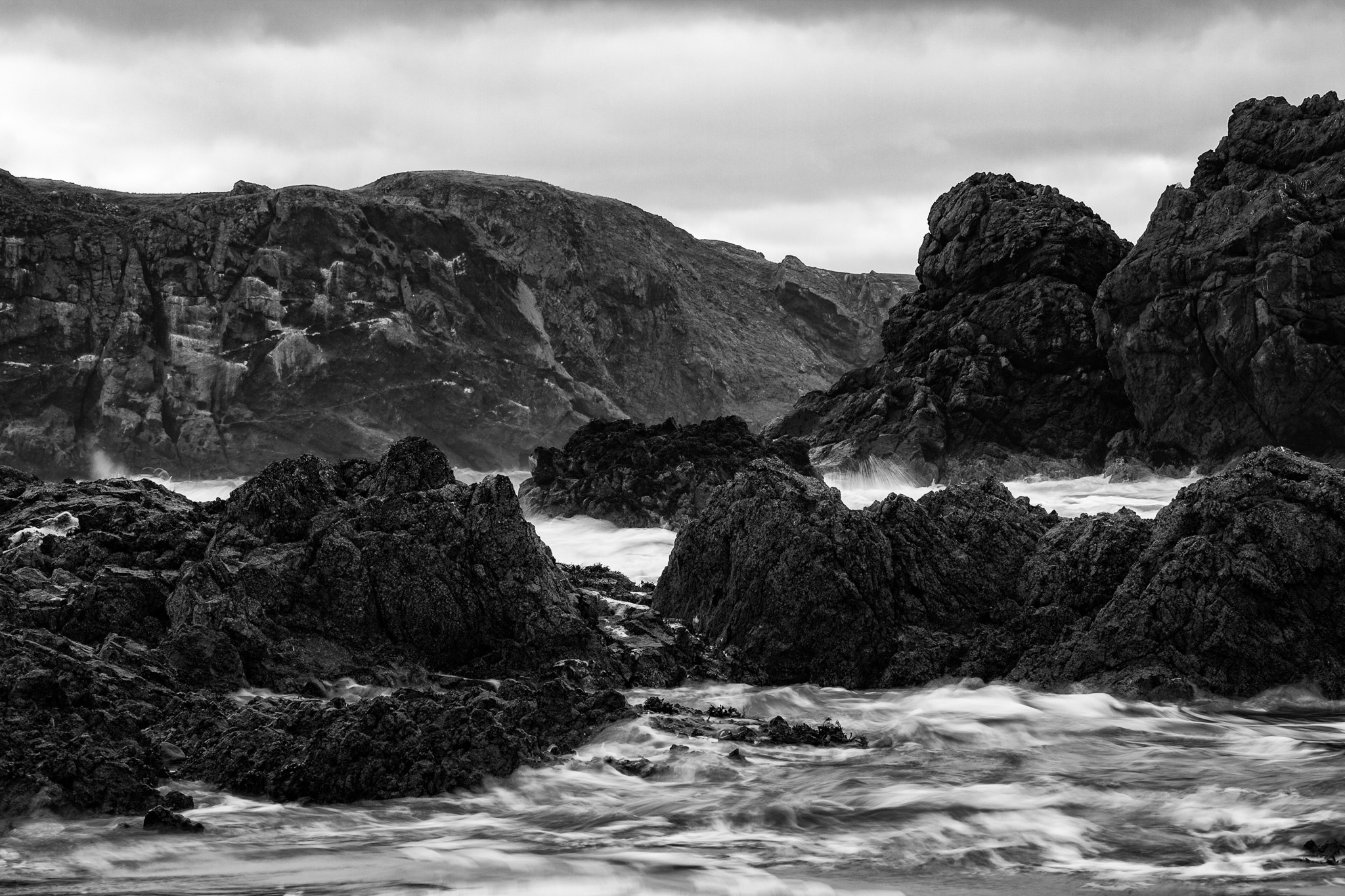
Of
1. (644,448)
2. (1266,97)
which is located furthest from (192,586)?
(1266,97)

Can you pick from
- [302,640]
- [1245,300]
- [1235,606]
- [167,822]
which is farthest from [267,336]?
[167,822]

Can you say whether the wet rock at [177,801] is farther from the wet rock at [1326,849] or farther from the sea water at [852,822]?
the wet rock at [1326,849]

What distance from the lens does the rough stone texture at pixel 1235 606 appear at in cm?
1260

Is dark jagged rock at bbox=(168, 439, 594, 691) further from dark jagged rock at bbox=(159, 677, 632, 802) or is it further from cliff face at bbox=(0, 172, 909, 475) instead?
cliff face at bbox=(0, 172, 909, 475)

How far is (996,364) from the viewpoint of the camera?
4156 centimetres

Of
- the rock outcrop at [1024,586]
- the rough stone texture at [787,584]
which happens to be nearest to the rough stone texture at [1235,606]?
the rock outcrop at [1024,586]

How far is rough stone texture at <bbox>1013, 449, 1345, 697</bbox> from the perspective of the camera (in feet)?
41.3

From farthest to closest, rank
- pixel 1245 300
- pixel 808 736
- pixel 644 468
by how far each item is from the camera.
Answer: pixel 1245 300
pixel 644 468
pixel 808 736

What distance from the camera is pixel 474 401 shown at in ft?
211

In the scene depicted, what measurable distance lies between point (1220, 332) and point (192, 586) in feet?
96.5

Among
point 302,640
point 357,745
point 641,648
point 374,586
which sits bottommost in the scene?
point 357,745

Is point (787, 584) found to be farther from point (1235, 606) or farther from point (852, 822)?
point (852, 822)

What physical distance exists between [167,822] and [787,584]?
7.22 meters

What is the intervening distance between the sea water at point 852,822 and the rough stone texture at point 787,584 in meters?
1.51
